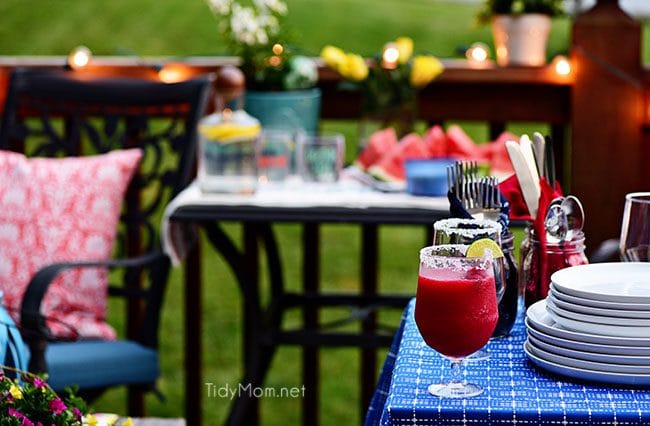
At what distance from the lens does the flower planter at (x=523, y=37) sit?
3.42 meters

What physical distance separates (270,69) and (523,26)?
72 cm

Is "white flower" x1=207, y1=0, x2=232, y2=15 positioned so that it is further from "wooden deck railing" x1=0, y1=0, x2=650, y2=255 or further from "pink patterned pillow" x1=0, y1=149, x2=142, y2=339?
"pink patterned pillow" x1=0, y1=149, x2=142, y2=339

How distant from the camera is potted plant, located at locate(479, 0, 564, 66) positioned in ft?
11.2

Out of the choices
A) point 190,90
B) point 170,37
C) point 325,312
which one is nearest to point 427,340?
point 190,90

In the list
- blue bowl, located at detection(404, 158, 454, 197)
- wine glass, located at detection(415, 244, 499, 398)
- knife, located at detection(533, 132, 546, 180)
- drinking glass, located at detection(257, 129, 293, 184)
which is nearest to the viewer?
wine glass, located at detection(415, 244, 499, 398)

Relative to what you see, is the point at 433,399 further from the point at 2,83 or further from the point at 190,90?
the point at 2,83

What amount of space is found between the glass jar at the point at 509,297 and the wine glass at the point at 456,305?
23 centimetres

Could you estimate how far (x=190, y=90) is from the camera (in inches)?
129

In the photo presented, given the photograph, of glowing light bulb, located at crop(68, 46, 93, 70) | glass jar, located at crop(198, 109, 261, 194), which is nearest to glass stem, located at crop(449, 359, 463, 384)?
glass jar, located at crop(198, 109, 261, 194)

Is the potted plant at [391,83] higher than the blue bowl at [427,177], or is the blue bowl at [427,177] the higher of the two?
the potted plant at [391,83]

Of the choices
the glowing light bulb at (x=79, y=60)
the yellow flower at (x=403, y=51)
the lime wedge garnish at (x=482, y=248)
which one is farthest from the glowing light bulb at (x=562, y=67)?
the lime wedge garnish at (x=482, y=248)

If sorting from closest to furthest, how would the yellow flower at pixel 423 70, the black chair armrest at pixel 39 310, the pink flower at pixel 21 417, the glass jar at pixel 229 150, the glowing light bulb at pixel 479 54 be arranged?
the pink flower at pixel 21 417
the black chair armrest at pixel 39 310
the glass jar at pixel 229 150
the yellow flower at pixel 423 70
the glowing light bulb at pixel 479 54

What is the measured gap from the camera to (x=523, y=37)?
11.3 ft

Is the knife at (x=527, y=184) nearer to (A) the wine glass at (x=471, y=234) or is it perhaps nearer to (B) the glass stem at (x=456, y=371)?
(A) the wine glass at (x=471, y=234)
